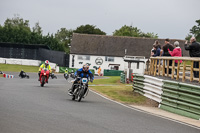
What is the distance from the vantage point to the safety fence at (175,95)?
14484 millimetres

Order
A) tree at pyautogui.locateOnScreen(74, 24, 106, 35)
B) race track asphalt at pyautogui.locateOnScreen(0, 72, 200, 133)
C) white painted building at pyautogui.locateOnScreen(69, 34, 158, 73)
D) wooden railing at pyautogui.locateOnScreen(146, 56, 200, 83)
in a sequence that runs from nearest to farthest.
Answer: race track asphalt at pyautogui.locateOnScreen(0, 72, 200, 133) < wooden railing at pyautogui.locateOnScreen(146, 56, 200, 83) < white painted building at pyautogui.locateOnScreen(69, 34, 158, 73) < tree at pyautogui.locateOnScreen(74, 24, 106, 35)

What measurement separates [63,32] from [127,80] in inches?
5540

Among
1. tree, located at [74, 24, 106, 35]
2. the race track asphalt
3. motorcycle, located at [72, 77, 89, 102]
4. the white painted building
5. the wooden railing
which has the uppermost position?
tree, located at [74, 24, 106, 35]

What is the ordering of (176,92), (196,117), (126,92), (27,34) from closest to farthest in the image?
(196,117)
(176,92)
(126,92)
(27,34)

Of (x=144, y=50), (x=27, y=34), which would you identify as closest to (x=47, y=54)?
(x=144, y=50)

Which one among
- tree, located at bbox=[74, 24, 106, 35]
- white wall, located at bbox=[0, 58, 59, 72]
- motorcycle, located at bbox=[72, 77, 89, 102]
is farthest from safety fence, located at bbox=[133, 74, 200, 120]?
tree, located at bbox=[74, 24, 106, 35]

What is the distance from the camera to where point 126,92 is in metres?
22.7

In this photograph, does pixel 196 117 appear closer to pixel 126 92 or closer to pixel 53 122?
pixel 53 122

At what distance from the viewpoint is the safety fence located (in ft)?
47.5

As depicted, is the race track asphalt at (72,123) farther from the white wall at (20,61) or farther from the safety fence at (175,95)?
the white wall at (20,61)

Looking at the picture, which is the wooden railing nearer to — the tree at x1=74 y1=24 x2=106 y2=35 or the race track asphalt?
the race track asphalt

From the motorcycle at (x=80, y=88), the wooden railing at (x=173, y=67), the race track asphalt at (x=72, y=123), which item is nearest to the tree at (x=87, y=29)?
the wooden railing at (x=173, y=67)

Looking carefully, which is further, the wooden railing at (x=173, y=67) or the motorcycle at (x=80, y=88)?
the motorcycle at (x=80, y=88)

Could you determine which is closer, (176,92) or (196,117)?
(196,117)
